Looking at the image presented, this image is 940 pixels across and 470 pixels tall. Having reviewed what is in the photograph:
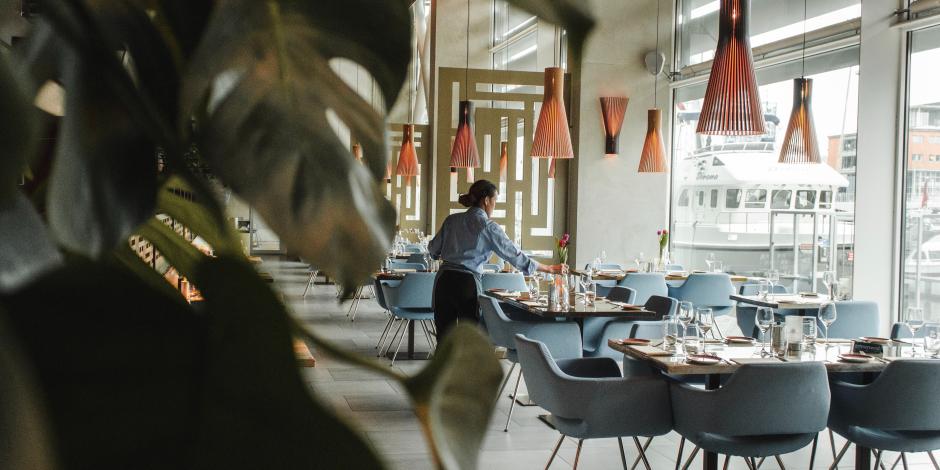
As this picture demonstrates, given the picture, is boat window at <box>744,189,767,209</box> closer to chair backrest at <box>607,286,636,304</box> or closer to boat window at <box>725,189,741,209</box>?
boat window at <box>725,189,741,209</box>

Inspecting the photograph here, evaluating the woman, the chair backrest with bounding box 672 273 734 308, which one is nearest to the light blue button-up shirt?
the woman

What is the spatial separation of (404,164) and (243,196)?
13.2 meters

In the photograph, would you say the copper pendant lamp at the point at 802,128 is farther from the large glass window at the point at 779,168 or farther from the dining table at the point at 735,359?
the dining table at the point at 735,359

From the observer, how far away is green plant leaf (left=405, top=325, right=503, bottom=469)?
0.73 feet

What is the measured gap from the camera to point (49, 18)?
21 centimetres

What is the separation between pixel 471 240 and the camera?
7.11 meters

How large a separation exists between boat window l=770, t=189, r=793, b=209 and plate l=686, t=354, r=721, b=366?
213 inches

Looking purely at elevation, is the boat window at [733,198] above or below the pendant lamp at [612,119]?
below

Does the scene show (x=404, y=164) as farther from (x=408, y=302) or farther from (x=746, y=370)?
(x=746, y=370)

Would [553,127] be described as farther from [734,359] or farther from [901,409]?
[901,409]

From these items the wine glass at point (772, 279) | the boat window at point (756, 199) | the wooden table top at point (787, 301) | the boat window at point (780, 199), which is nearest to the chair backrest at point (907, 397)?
the wooden table top at point (787, 301)

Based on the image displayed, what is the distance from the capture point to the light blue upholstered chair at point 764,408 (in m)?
4.14

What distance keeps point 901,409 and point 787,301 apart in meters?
3.30

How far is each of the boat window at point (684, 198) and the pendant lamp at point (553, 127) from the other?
3952 millimetres
